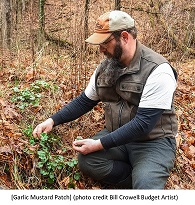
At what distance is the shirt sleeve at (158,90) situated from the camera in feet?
9.55

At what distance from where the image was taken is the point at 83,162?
10.3 ft

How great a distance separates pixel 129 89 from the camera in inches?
121

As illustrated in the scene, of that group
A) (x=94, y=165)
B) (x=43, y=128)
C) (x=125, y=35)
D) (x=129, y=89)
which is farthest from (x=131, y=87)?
(x=43, y=128)

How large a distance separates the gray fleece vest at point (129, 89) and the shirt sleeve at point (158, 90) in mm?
69

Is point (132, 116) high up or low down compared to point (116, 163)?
up

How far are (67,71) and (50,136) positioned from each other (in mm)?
1685

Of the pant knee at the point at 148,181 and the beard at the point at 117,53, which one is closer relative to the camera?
the pant knee at the point at 148,181

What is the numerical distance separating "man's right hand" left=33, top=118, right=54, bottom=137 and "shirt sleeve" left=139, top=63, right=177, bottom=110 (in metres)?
1.00

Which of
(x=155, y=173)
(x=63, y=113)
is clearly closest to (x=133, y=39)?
(x=63, y=113)

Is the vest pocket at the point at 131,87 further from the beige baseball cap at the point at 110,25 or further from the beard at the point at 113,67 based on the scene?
the beige baseball cap at the point at 110,25

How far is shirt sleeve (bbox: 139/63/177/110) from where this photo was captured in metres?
2.91

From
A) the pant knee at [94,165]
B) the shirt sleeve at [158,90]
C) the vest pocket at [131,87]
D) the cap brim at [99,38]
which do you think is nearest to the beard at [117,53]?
the cap brim at [99,38]

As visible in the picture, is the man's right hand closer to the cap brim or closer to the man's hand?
the man's hand

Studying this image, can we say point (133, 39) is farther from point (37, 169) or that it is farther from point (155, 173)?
point (37, 169)
